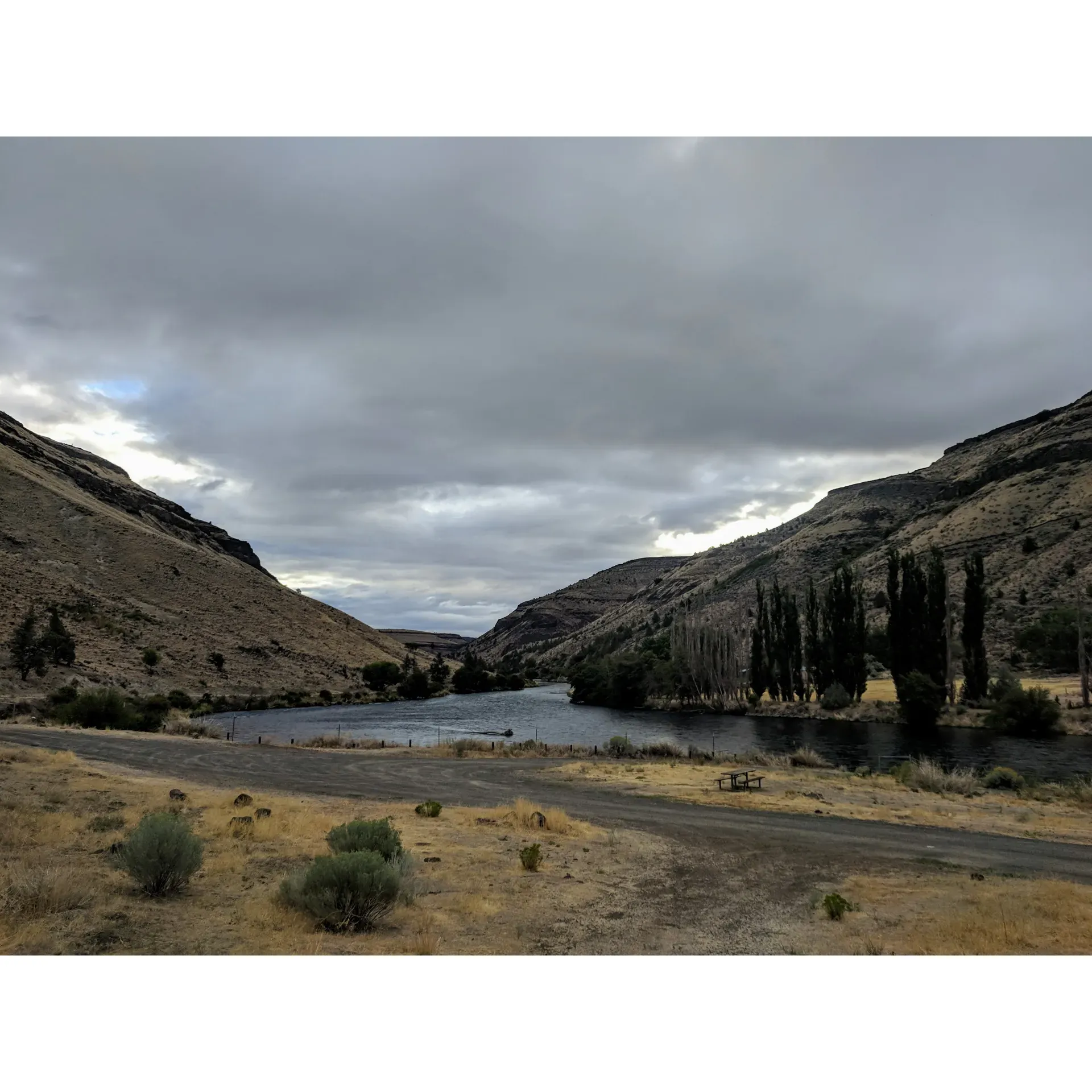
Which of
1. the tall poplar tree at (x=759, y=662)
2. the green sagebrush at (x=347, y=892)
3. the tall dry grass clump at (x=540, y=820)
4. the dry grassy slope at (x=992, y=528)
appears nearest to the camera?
the green sagebrush at (x=347, y=892)

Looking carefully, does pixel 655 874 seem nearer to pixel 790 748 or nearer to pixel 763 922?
pixel 763 922

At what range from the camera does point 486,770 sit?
31922 millimetres

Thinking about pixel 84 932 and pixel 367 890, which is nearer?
pixel 84 932

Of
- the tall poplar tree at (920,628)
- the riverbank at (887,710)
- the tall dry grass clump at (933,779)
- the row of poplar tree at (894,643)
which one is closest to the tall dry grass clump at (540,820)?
the tall dry grass clump at (933,779)

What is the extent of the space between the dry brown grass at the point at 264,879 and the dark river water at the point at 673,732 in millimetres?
30599

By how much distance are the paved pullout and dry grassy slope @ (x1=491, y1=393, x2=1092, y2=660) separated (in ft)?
Answer: 245

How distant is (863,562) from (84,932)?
141 m

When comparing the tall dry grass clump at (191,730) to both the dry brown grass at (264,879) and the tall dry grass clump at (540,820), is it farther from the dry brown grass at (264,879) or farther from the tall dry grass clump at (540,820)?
the tall dry grass clump at (540,820)

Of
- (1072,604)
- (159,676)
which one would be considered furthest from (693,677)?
(159,676)

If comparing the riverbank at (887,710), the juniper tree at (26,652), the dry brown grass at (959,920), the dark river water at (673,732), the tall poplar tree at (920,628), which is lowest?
the dark river water at (673,732)

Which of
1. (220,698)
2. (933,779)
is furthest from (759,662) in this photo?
(220,698)

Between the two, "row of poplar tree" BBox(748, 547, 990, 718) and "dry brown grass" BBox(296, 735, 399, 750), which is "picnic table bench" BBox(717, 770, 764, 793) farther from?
"row of poplar tree" BBox(748, 547, 990, 718)

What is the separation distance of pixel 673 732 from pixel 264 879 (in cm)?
5547

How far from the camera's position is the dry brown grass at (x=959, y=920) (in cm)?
890
